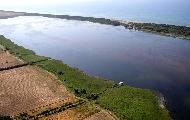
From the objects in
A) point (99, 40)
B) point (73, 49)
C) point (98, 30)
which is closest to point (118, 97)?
point (73, 49)

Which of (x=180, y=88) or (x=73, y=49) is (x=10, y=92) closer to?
(x=180, y=88)

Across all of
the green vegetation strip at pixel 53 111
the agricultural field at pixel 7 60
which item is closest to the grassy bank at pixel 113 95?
the green vegetation strip at pixel 53 111

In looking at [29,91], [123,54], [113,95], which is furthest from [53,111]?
[123,54]

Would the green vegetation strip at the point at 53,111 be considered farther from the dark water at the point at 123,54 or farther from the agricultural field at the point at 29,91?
the dark water at the point at 123,54

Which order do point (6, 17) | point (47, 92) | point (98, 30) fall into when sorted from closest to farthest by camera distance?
point (47, 92)
point (98, 30)
point (6, 17)

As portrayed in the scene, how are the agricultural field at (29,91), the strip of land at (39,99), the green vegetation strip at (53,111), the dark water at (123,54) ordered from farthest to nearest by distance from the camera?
the dark water at (123,54)
the agricultural field at (29,91)
the strip of land at (39,99)
the green vegetation strip at (53,111)

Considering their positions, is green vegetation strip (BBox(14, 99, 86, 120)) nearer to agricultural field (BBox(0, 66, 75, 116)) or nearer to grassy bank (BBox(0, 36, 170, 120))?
agricultural field (BBox(0, 66, 75, 116))

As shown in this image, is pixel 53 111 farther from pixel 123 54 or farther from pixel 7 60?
pixel 123 54
